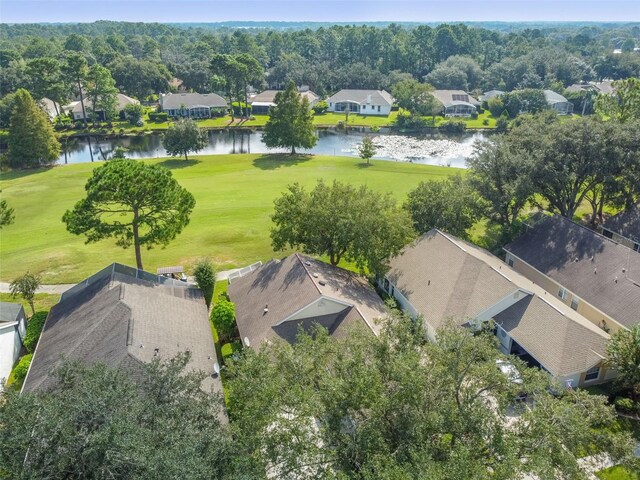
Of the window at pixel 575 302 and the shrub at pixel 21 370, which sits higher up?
the window at pixel 575 302

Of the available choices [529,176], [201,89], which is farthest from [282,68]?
[529,176]

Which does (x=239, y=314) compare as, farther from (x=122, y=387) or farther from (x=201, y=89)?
(x=201, y=89)

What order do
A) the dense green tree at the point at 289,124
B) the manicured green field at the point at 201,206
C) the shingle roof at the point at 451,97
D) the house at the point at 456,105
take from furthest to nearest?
the shingle roof at the point at 451,97
the house at the point at 456,105
the dense green tree at the point at 289,124
the manicured green field at the point at 201,206

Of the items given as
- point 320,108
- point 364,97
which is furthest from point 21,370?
point 364,97

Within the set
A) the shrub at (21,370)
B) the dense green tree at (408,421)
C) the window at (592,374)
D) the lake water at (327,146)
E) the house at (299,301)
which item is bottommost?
the lake water at (327,146)

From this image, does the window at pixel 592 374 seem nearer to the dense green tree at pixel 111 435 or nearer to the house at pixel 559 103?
the dense green tree at pixel 111 435

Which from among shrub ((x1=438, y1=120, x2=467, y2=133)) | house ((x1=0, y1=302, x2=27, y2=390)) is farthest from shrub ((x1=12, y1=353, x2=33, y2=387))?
shrub ((x1=438, y1=120, x2=467, y2=133))

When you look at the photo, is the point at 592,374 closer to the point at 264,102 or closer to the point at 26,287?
the point at 26,287

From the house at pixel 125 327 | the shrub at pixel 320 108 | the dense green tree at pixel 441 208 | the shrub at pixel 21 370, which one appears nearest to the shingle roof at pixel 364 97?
the shrub at pixel 320 108
